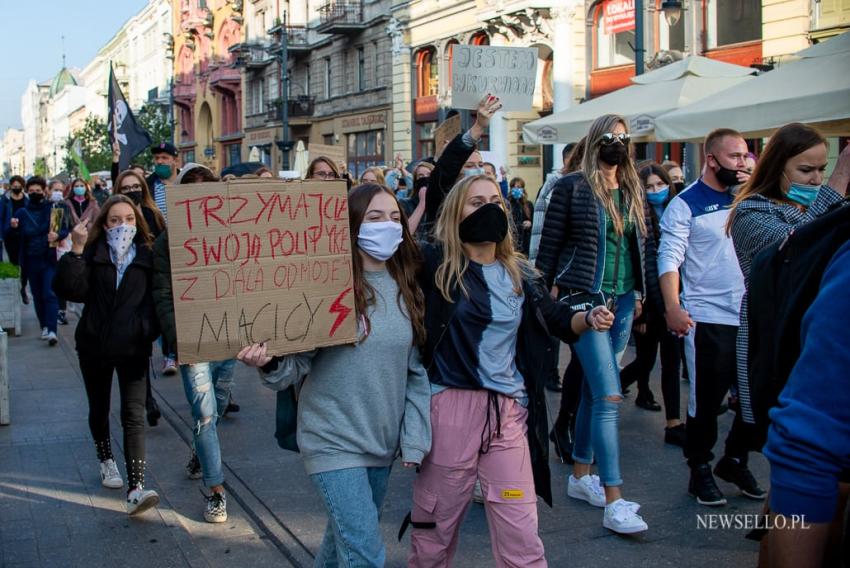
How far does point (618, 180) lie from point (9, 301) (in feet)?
30.6

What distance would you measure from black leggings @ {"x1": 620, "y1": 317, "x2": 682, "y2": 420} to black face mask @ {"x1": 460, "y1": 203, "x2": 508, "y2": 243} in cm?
345

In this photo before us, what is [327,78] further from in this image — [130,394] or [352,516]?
[352,516]

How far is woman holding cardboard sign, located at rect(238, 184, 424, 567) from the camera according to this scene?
324 cm

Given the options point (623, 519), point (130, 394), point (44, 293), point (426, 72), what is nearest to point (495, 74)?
point (130, 394)

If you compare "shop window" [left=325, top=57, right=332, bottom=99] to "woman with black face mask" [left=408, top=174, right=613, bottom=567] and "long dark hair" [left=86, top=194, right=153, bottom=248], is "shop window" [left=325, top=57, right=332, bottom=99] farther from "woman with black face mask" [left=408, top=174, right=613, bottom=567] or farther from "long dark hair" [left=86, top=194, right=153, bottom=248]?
"woman with black face mask" [left=408, top=174, right=613, bottom=567]

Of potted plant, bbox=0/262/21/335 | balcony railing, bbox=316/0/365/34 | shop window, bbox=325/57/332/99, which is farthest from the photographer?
shop window, bbox=325/57/332/99

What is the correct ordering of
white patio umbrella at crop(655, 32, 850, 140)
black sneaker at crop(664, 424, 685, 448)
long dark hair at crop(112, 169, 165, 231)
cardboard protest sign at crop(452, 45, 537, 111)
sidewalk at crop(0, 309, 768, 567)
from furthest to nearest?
white patio umbrella at crop(655, 32, 850, 140) < cardboard protest sign at crop(452, 45, 537, 111) < black sneaker at crop(664, 424, 685, 448) < long dark hair at crop(112, 169, 165, 231) < sidewalk at crop(0, 309, 768, 567)

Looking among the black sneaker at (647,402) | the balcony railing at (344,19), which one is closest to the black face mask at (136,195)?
the black sneaker at (647,402)

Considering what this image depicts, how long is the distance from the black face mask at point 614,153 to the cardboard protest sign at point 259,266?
6.68 feet

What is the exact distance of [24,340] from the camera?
11.7 m

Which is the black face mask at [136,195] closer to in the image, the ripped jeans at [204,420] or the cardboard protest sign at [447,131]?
the ripped jeans at [204,420]

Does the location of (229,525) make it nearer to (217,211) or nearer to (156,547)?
(156,547)

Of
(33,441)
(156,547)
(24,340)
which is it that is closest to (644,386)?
(156,547)

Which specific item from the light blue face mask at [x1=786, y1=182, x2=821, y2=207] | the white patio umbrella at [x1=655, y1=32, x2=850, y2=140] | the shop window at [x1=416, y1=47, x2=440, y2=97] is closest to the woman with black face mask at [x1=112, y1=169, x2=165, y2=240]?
the light blue face mask at [x1=786, y1=182, x2=821, y2=207]
